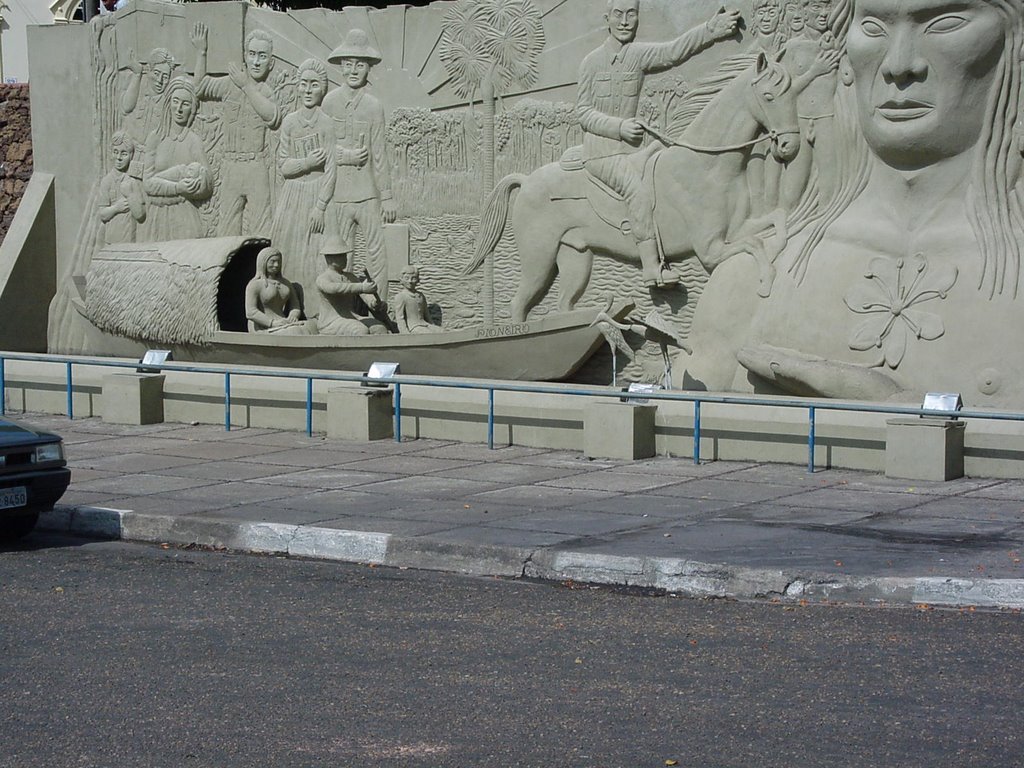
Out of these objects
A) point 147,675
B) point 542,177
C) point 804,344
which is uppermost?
point 542,177

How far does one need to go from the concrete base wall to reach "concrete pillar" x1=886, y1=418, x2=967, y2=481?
0.25 m

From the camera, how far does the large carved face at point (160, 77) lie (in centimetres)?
1891

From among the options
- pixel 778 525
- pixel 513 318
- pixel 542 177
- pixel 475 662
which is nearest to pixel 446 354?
pixel 513 318

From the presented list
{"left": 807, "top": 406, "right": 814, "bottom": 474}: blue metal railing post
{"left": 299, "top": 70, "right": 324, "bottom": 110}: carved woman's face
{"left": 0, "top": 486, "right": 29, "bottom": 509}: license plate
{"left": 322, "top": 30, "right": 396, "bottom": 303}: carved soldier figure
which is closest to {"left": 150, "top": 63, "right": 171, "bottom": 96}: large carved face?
{"left": 299, "top": 70, "right": 324, "bottom": 110}: carved woman's face

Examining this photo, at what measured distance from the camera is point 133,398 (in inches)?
631

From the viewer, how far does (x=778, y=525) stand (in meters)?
10.1

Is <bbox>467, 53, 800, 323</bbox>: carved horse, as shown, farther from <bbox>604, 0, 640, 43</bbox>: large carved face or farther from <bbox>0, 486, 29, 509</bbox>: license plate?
<bbox>0, 486, 29, 509</bbox>: license plate

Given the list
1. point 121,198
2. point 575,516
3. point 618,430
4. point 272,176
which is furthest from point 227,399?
point 575,516

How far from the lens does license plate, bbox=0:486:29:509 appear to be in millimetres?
9961

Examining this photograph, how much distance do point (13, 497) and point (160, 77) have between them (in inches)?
398

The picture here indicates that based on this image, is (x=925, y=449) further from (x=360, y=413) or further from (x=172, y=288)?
(x=172, y=288)

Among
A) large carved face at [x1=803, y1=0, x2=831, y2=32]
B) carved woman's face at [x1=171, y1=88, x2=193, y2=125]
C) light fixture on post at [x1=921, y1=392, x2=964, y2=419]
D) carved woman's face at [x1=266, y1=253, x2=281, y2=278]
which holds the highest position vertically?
large carved face at [x1=803, y1=0, x2=831, y2=32]

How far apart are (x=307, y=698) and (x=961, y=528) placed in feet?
16.8

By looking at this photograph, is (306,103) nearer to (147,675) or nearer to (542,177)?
(542,177)
